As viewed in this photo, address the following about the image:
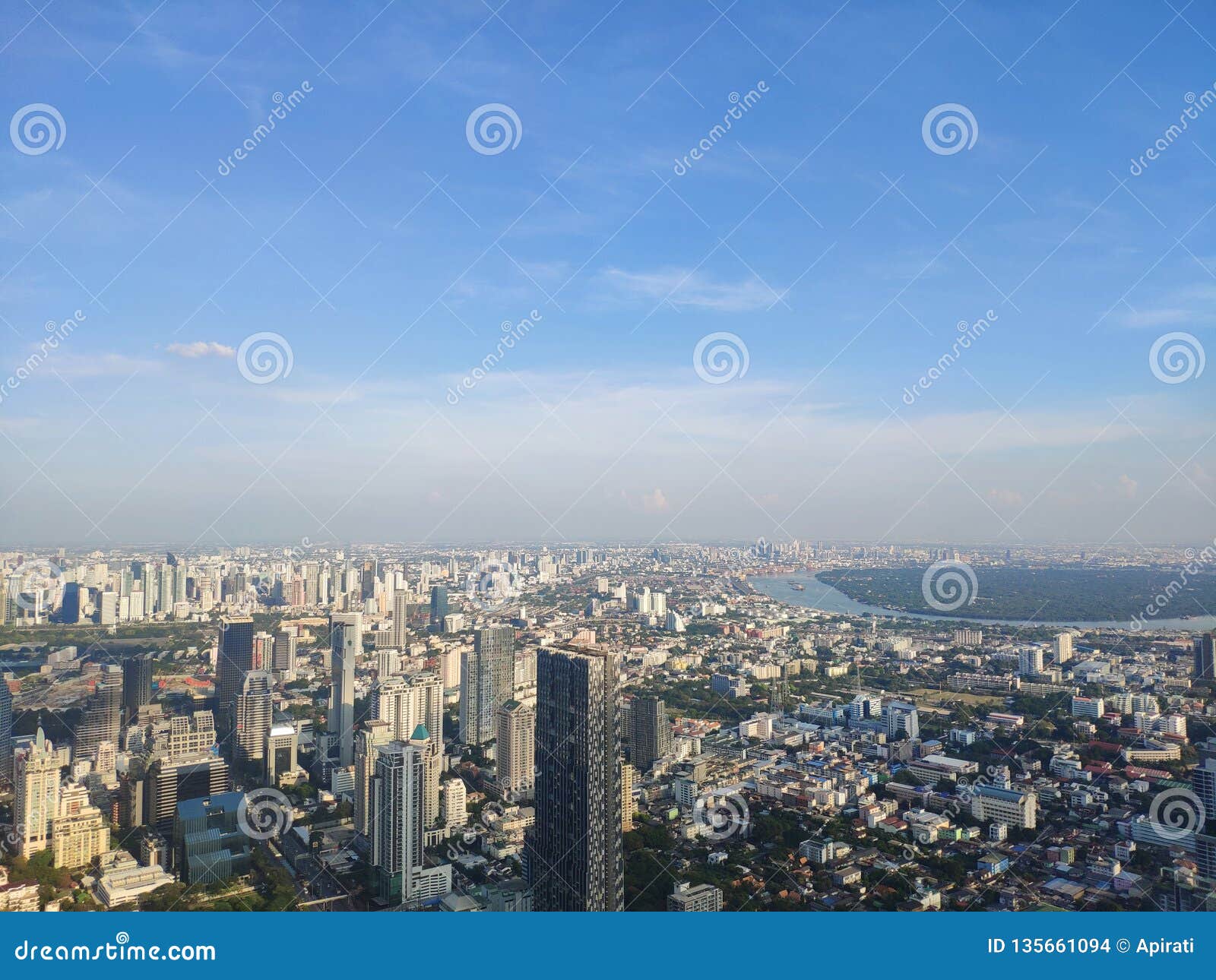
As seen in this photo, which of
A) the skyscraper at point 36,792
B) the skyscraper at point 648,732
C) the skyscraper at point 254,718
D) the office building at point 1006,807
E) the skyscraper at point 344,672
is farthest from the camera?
the skyscraper at point 344,672

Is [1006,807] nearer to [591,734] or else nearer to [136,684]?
[591,734]

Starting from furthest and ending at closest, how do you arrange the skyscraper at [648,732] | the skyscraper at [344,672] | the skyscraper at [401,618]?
the skyscraper at [401,618]
the skyscraper at [344,672]
the skyscraper at [648,732]

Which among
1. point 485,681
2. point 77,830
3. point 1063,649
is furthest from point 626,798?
point 1063,649

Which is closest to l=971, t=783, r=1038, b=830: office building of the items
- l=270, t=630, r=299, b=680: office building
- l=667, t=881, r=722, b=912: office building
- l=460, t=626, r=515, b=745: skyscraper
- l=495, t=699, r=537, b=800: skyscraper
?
l=667, t=881, r=722, b=912: office building

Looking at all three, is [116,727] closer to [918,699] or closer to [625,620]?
[625,620]

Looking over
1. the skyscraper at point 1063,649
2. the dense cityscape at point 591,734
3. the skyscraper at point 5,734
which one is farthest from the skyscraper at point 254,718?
the skyscraper at point 1063,649

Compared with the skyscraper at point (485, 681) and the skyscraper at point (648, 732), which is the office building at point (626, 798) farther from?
the skyscraper at point (485, 681)
